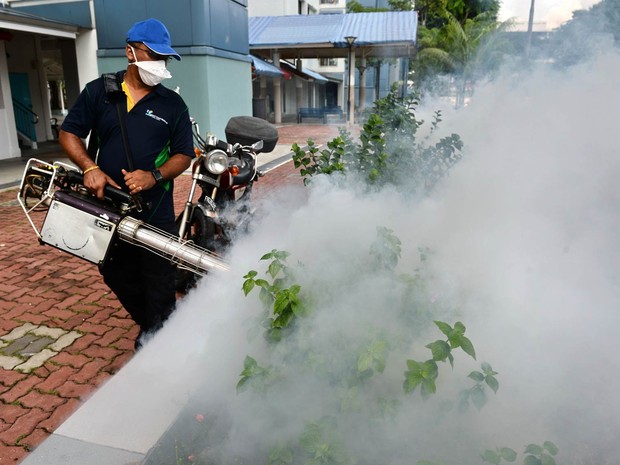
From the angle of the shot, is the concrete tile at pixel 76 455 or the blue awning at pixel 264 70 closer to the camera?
the concrete tile at pixel 76 455

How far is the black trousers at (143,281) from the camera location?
2.85 m

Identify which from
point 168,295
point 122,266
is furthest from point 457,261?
point 122,266

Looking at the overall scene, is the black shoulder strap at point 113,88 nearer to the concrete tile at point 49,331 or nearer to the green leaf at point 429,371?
the concrete tile at point 49,331

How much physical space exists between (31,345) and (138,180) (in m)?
1.57

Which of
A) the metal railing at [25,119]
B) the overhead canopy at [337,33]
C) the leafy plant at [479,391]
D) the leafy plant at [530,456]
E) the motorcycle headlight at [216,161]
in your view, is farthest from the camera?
the overhead canopy at [337,33]

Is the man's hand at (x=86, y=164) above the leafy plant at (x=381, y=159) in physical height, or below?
above

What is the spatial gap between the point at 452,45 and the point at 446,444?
81.0 ft

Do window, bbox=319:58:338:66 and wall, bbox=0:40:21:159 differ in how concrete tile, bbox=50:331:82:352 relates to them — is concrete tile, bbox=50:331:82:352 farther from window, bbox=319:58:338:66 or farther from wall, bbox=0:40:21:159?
window, bbox=319:58:338:66

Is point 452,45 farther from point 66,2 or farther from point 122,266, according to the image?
point 122,266

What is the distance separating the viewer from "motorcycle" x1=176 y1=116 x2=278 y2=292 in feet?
12.8

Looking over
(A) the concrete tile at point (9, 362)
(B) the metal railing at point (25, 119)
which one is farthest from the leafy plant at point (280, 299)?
(B) the metal railing at point (25, 119)

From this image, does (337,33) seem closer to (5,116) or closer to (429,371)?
(5,116)

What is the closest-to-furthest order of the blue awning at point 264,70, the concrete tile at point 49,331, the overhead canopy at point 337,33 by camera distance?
the concrete tile at point 49,331
the overhead canopy at point 337,33
the blue awning at point 264,70

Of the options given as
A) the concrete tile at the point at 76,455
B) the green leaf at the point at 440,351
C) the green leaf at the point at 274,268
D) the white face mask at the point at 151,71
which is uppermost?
the white face mask at the point at 151,71
